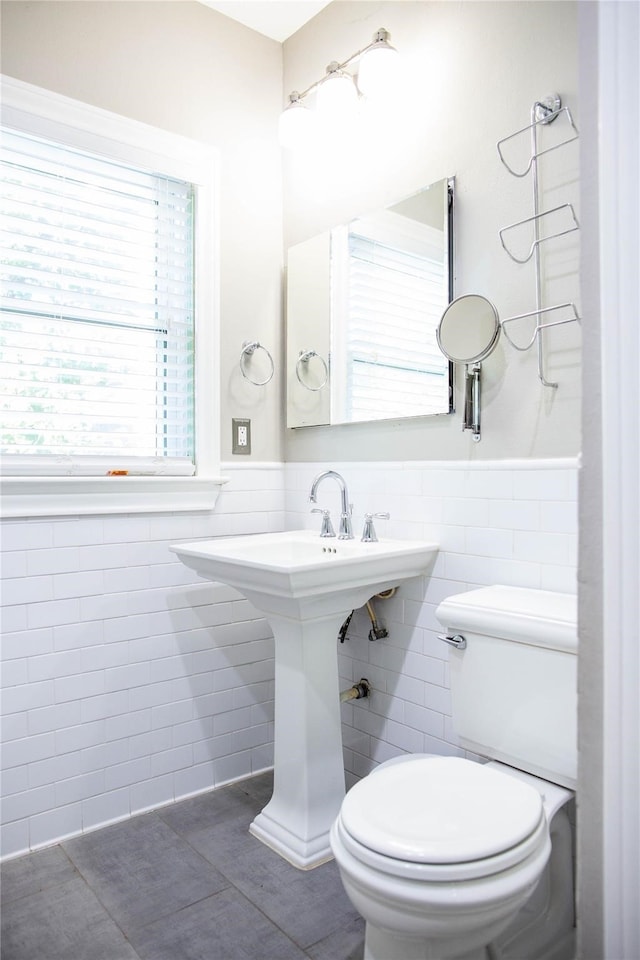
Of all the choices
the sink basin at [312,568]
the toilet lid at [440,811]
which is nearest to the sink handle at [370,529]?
the sink basin at [312,568]

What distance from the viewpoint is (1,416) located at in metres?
1.90

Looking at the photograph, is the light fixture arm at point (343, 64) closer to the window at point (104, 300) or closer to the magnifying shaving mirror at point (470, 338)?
the window at point (104, 300)

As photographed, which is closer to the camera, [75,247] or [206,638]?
[75,247]

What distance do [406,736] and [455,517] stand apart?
0.74m

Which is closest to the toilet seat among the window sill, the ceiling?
the window sill

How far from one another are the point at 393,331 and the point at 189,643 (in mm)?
1281

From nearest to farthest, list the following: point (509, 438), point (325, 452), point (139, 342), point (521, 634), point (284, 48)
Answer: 1. point (521, 634)
2. point (509, 438)
3. point (139, 342)
4. point (325, 452)
5. point (284, 48)

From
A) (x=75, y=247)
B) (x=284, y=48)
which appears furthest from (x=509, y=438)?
(x=284, y=48)

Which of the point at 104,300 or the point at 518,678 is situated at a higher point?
the point at 104,300

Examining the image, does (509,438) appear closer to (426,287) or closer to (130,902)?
(426,287)

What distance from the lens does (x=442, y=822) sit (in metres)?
1.18

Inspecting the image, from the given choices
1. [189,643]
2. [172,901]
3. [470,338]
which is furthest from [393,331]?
[172,901]

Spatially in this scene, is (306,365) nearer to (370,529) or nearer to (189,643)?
(370,529)

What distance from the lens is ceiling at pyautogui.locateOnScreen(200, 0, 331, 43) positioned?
7.63 feet
